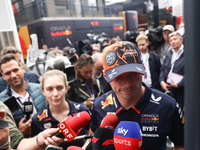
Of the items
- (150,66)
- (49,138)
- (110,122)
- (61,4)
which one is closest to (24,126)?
(49,138)

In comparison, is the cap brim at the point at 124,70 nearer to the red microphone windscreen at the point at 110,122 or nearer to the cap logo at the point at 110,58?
the cap logo at the point at 110,58

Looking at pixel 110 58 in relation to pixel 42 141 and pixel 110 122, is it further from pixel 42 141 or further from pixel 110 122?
pixel 42 141

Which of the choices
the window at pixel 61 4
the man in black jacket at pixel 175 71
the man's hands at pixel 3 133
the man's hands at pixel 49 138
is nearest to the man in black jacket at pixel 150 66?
the man in black jacket at pixel 175 71

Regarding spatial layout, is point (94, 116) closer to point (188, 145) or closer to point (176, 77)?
point (188, 145)

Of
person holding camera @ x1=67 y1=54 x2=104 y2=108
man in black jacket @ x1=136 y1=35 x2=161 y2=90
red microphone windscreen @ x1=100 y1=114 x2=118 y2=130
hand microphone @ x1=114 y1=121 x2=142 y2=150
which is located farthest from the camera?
man in black jacket @ x1=136 y1=35 x2=161 y2=90

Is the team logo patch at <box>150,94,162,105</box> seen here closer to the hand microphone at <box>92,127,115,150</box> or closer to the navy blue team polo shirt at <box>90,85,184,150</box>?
the navy blue team polo shirt at <box>90,85,184,150</box>

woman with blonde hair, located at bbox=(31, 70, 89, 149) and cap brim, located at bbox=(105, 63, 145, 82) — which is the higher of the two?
cap brim, located at bbox=(105, 63, 145, 82)

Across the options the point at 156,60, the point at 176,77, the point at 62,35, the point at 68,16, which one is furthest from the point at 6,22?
the point at 68,16

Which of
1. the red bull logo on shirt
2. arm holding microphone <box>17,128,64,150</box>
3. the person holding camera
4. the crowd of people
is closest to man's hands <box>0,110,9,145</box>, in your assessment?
the crowd of people

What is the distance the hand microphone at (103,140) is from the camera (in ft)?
2.66

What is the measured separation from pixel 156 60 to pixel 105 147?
2730 mm

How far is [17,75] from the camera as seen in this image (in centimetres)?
198

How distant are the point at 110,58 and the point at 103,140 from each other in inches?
22.1

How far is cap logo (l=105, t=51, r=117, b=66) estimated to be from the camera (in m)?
1.13
